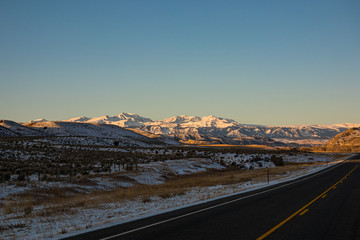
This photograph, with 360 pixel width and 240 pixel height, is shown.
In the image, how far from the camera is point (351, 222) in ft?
36.4

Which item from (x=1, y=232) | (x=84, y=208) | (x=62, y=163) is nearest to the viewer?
(x=1, y=232)

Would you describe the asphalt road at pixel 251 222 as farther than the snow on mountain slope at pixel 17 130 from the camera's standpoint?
No

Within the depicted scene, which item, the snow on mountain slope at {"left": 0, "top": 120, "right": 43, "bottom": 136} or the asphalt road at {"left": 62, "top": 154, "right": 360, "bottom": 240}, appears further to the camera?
the snow on mountain slope at {"left": 0, "top": 120, "right": 43, "bottom": 136}

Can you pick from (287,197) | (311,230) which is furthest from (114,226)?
(287,197)

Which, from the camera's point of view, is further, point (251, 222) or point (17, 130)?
point (17, 130)

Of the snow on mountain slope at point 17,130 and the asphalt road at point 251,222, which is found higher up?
the snow on mountain slope at point 17,130

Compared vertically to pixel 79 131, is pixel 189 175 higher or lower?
lower

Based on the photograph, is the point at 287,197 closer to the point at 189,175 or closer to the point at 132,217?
the point at 132,217

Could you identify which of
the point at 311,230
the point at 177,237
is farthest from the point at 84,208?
the point at 311,230

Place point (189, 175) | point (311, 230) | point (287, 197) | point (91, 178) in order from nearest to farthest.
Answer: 1. point (311, 230)
2. point (287, 197)
3. point (91, 178)
4. point (189, 175)

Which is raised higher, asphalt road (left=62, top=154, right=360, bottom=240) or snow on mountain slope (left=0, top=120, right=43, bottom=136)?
snow on mountain slope (left=0, top=120, right=43, bottom=136)

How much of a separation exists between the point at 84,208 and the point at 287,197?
1112cm

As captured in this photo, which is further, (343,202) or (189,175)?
(189,175)

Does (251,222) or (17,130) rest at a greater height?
(17,130)
